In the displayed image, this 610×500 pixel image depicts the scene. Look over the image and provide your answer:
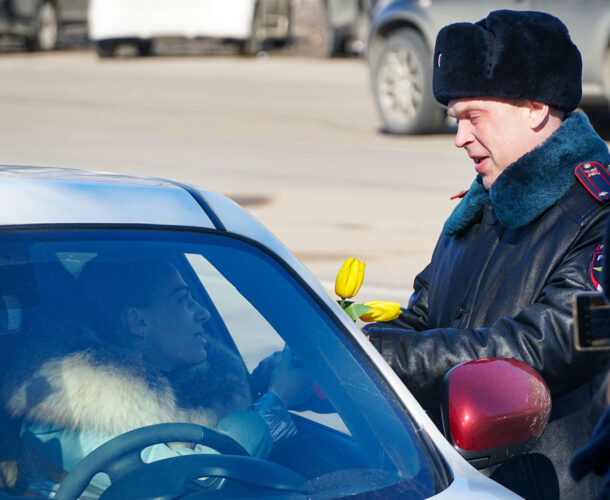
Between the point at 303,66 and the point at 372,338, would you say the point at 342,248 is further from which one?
the point at 303,66

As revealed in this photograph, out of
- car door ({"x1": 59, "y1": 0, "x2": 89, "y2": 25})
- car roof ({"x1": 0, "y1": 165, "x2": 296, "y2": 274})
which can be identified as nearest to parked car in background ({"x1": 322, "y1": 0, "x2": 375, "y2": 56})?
car door ({"x1": 59, "y1": 0, "x2": 89, "y2": 25})

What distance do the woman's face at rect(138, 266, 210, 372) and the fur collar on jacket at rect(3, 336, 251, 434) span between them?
0.03 metres

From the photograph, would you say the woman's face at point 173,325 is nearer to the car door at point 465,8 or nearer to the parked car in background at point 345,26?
the car door at point 465,8

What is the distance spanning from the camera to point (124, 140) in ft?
41.0

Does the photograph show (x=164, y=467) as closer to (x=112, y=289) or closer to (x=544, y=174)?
(x=112, y=289)

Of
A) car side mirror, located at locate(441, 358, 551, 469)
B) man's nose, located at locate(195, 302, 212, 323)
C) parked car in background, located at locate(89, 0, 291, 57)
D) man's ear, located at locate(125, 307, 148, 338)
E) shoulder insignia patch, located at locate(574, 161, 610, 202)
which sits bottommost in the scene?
parked car in background, located at locate(89, 0, 291, 57)

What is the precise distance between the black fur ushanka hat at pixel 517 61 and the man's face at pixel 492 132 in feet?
0.13

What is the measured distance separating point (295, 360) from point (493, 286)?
68cm

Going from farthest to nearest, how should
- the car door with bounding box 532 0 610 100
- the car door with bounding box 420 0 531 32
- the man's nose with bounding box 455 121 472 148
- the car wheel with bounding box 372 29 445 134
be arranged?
the car wheel with bounding box 372 29 445 134
the car door with bounding box 420 0 531 32
the car door with bounding box 532 0 610 100
the man's nose with bounding box 455 121 472 148

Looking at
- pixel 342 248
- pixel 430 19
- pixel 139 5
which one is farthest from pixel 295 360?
pixel 139 5

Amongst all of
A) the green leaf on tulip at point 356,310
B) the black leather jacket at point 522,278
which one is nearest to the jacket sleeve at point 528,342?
the black leather jacket at point 522,278

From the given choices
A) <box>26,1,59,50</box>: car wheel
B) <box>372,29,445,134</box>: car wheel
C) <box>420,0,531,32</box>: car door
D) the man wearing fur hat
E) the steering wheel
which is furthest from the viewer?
<box>26,1,59,50</box>: car wheel

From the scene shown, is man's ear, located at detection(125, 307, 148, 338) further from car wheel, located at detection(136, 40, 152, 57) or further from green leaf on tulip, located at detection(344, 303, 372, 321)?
car wheel, located at detection(136, 40, 152, 57)

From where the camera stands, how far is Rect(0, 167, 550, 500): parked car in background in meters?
1.95
